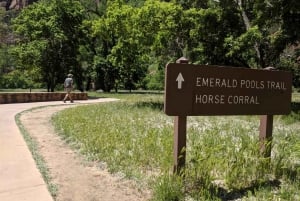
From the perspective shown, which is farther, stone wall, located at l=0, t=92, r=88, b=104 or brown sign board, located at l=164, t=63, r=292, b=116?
stone wall, located at l=0, t=92, r=88, b=104

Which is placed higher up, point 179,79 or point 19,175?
point 179,79

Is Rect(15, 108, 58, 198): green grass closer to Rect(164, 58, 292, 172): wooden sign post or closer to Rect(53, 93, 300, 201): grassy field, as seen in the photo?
Rect(53, 93, 300, 201): grassy field

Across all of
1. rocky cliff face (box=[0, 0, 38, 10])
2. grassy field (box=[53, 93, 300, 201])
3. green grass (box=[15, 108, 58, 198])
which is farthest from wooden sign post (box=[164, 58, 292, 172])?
rocky cliff face (box=[0, 0, 38, 10])

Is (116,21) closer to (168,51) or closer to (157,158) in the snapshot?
(168,51)

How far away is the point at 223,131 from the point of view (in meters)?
10.9

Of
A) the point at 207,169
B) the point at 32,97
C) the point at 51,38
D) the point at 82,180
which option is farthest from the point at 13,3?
the point at 207,169

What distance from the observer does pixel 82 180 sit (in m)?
6.23

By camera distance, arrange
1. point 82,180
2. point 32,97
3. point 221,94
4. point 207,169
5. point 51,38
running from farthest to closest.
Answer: point 51,38, point 32,97, point 82,180, point 221,94, point 207,169

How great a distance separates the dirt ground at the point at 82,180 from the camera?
552 centimetres

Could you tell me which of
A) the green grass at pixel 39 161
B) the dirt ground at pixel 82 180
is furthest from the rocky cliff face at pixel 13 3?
the dirt ground at pixel 82 180

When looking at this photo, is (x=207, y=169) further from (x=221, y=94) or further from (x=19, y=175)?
(x=19, y=175)

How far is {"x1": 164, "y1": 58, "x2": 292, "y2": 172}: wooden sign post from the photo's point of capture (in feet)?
18.6

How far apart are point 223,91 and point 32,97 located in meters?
19.7

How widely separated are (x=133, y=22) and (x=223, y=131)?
10.0 metres
